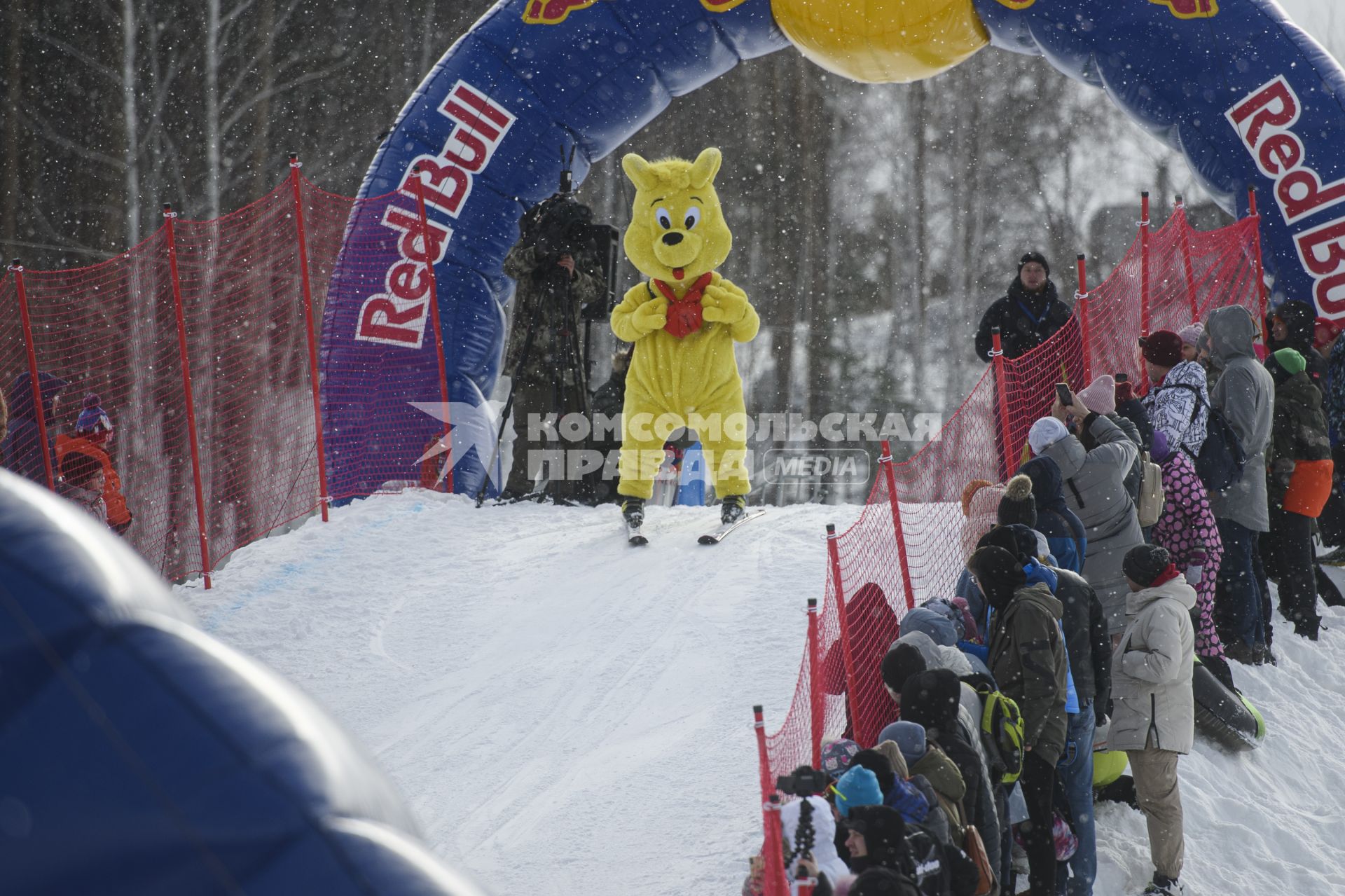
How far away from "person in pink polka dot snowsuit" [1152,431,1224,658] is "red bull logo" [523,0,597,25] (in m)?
5.13

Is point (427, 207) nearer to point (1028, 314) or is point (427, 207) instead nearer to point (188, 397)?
point (188, 397)

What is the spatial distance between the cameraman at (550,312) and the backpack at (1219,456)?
3.79 m

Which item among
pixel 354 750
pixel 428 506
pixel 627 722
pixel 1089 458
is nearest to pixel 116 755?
pixel 354 750

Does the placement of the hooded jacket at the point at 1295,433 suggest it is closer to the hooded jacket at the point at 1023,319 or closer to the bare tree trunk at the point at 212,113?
the hooded jacket at the point at 1023,319

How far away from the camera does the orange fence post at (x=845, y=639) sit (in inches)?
163

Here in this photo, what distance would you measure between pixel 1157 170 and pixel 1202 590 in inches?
628

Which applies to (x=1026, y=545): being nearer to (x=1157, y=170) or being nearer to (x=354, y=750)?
(x=354, y=750)

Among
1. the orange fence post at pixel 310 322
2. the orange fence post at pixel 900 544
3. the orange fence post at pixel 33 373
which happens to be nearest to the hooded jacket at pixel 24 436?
the orange fence post at pixel 33 373

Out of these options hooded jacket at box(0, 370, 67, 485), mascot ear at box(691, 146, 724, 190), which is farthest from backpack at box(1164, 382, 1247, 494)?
hooded jacket at box(0, 370, 67, 485)

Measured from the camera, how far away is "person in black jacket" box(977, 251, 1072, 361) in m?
7.61

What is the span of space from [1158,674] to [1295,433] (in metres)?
3.14

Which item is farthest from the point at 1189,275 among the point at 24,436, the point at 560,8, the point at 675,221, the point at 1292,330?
the point at 24,436

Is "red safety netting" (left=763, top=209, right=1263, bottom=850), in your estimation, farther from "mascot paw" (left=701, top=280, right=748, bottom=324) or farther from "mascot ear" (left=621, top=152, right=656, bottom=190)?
"mascot ear" (left=621, top=152, right=656, bottom=190)

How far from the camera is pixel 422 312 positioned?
9.05 metres
